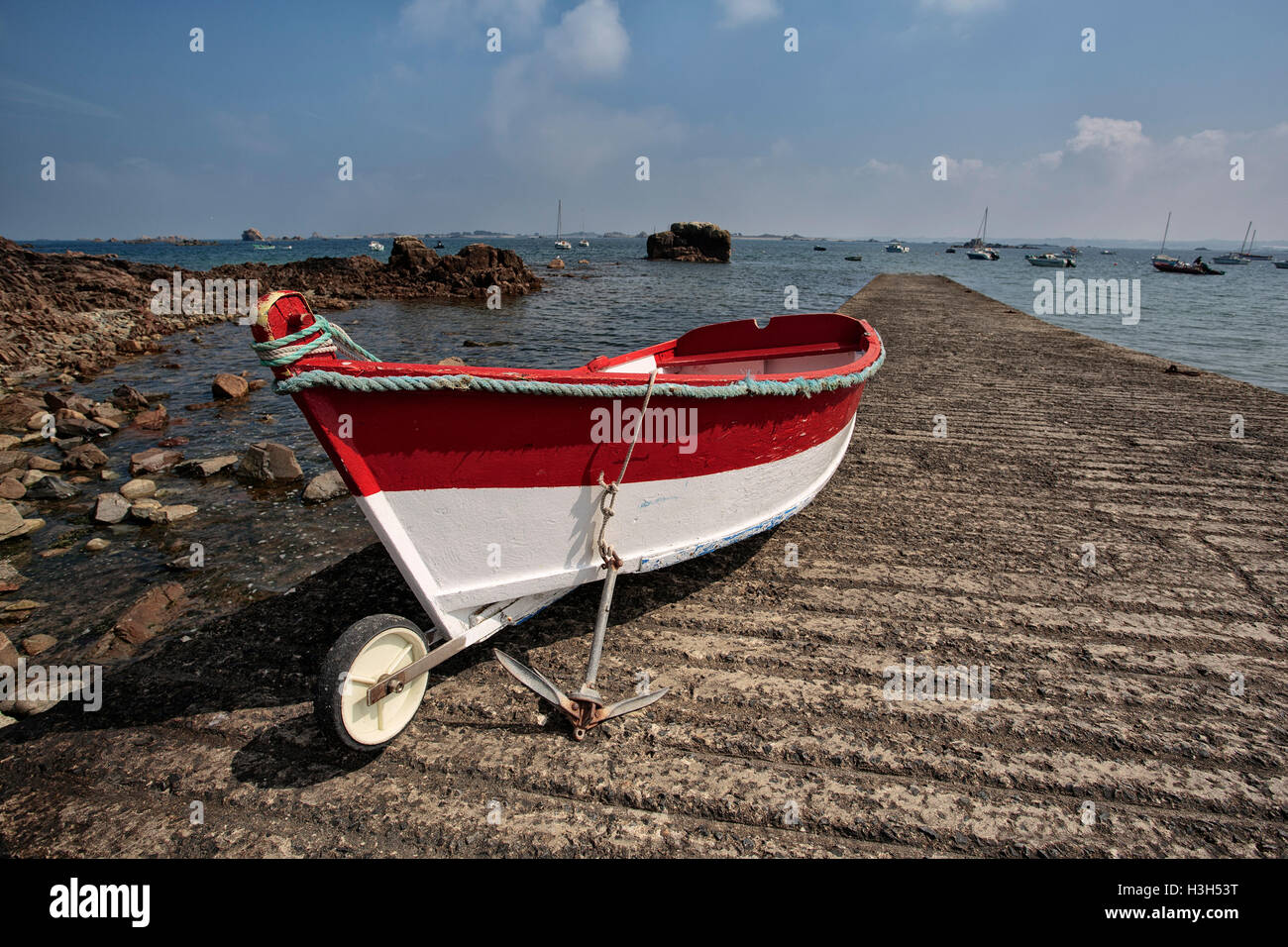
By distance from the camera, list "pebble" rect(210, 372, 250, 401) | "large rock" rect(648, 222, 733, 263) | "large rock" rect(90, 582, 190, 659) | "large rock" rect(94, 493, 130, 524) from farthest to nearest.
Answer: "large rock" rect(648, 222, 733, 263) < "pebble" rect(210, 372, 250, 401) < "large rock" rect(94, 493, 130, 524) < "large rock" rect(90, 582, 190, 659)

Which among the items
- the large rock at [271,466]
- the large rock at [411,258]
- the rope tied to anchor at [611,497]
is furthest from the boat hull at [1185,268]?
the large rock at [271,466]

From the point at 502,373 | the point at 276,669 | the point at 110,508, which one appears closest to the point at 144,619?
the point at 276,669

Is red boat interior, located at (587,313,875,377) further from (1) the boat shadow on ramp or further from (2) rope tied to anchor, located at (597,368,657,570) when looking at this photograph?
(2) rope tied to anchor, located at (597,368,657,570)

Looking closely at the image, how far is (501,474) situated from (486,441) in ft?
0.59

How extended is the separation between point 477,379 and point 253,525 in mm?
4472

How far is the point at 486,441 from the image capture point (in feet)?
8.79

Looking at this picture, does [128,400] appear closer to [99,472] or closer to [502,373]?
[99,472]

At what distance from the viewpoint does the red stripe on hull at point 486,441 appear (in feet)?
8.04

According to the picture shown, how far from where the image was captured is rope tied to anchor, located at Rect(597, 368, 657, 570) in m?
2.92

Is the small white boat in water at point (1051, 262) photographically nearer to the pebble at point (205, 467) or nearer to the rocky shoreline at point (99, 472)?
the rocky shoreline at point (99, 472)

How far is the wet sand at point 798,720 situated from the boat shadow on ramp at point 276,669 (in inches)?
0.7

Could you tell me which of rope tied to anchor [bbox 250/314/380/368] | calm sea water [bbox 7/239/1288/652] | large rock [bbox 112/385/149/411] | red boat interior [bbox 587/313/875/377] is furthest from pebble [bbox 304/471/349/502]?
large rock [bbox 112/385/149/411]

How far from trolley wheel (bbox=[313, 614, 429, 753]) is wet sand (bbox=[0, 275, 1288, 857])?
16 cm
